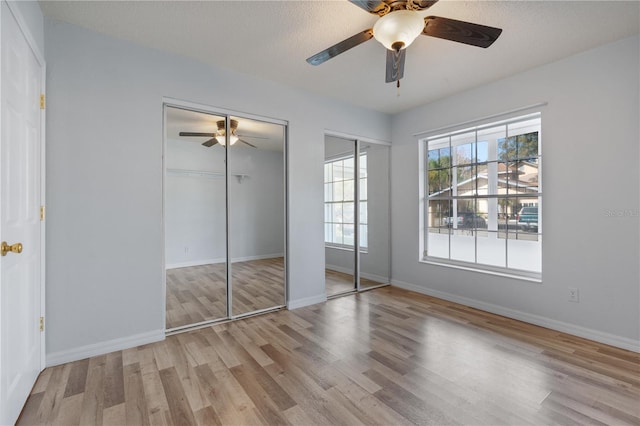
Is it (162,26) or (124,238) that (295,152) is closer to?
(162,26)

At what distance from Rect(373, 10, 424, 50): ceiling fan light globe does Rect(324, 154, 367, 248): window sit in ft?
7.28

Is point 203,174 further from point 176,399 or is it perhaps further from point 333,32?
point 176,399

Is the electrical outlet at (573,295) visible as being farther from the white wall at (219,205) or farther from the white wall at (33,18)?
the white wall at (33,18)

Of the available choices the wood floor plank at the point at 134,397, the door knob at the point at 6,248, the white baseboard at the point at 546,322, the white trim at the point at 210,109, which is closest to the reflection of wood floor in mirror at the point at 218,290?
the wood floor plank at the point at 134,397

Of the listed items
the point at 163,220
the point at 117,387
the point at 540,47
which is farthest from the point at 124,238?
the point at 540,47

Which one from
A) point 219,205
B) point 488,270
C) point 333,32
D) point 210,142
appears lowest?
point 488,270

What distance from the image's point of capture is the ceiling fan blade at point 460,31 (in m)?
1.90

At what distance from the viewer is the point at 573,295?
2934 mm

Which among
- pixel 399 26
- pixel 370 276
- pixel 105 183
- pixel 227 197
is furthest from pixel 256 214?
pixel 399 26

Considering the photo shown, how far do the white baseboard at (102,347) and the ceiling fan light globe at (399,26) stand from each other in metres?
3.09

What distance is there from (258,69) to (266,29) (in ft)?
2.51

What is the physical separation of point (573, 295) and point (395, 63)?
279 cm

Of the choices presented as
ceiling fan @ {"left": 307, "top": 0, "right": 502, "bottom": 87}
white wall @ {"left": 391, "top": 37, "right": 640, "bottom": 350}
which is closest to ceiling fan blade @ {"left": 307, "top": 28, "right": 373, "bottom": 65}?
ceiling fan @ {"left": 307, "top": 0, "right": 502, "bottom": 87}

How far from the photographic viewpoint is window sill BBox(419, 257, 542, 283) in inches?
130
